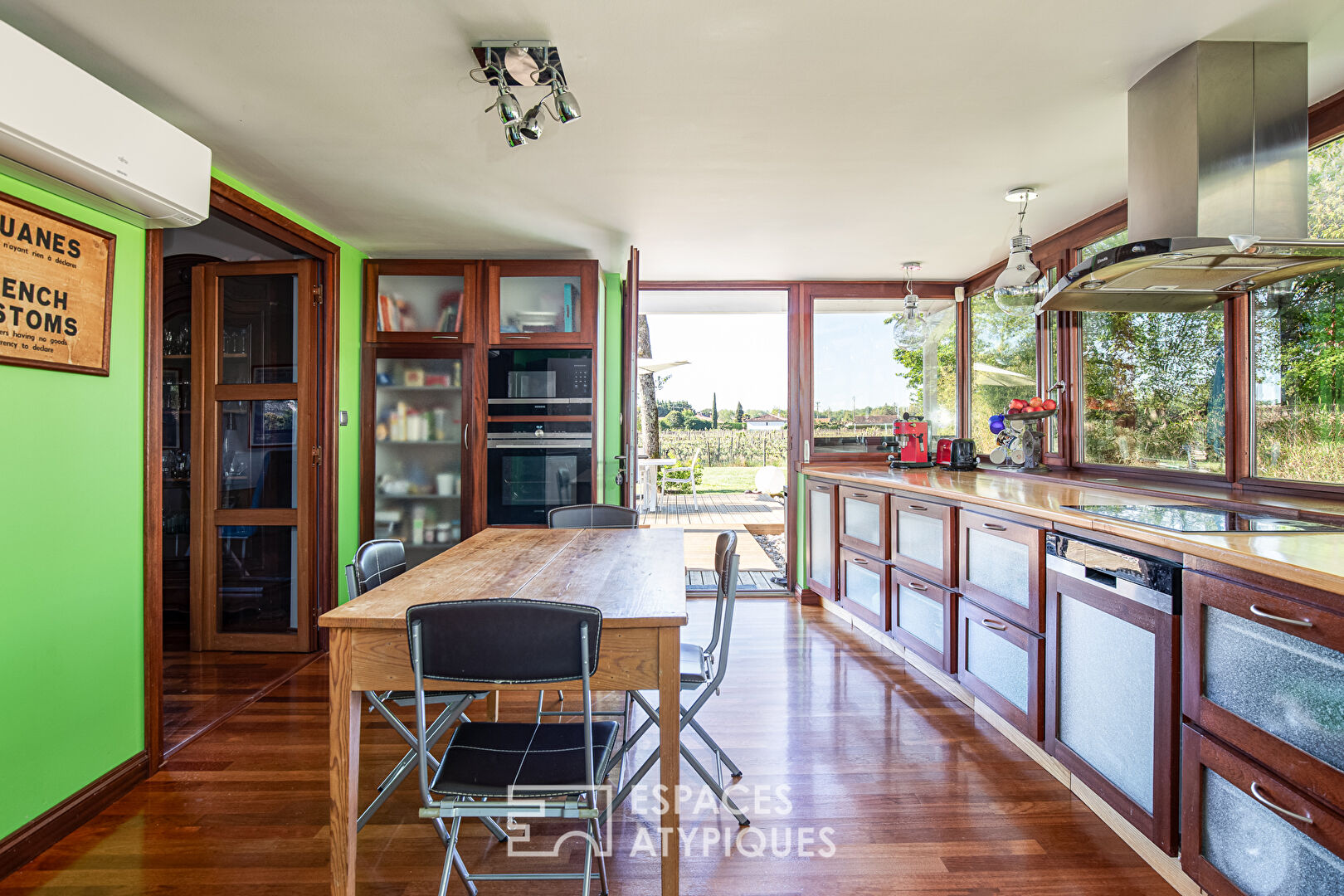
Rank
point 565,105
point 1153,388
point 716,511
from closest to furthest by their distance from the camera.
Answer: point 565,105 < point 1153,388 < point 716,511

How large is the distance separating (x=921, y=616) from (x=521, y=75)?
2.91 m

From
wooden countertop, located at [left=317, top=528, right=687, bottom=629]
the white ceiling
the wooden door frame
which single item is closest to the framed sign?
the wooden door frame

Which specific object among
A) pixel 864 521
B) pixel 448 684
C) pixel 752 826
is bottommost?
pixel 752 826

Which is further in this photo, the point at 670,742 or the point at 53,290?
the point at 53,290

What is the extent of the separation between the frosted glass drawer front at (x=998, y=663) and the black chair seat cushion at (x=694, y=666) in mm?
1198

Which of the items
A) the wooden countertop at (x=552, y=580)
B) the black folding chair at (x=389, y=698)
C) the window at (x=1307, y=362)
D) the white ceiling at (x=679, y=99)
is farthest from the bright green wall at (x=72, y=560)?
the window at (x=1307, y=362)

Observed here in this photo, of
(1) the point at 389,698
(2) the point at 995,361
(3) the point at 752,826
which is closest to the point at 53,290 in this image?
(1) the point at 389,698

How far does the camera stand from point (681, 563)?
7.68 ft

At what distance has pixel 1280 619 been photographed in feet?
4.66

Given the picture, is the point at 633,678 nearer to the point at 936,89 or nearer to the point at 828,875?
the point at 828,875

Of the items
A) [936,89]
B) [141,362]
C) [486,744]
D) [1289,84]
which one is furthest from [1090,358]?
[141,362]

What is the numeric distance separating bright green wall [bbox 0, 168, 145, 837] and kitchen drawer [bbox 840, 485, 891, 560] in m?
3.34

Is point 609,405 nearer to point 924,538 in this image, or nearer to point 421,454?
point 421,454

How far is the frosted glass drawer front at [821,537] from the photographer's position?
4.52 metres
